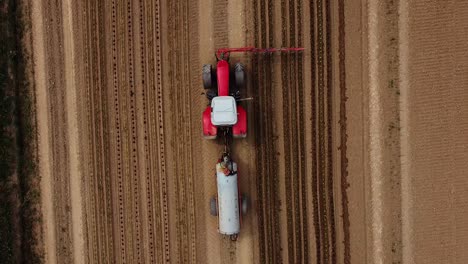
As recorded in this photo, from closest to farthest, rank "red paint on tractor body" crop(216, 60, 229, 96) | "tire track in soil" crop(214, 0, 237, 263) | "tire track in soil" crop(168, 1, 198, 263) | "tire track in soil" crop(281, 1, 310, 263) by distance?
"red paint on tractor body" crop(216, 60, 229, 96) → "tire track in soil" crop(281, 1, 310, 263) → "tire track in soil" crop(214, 0, 237, 263) → "tire track in soil" crop(168, 1, 198, 263)

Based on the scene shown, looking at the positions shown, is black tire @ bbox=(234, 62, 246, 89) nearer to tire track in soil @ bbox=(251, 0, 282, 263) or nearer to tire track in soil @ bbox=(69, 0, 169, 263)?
tire track in soil @ bbox=(251, 0, 282, 263)

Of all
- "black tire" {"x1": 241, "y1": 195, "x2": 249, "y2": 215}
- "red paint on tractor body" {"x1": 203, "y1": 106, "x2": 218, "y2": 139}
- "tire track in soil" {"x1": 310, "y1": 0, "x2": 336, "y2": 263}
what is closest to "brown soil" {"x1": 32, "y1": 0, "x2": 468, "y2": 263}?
"tire track in soil" {"x1": 310, "y1": 0, "x2": 336, "y2": 263}

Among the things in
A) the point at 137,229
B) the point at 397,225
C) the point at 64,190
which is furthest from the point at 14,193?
the point at 397,225

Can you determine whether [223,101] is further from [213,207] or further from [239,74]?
[213,207]

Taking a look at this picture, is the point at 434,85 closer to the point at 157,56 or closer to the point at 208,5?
the point at 208,5

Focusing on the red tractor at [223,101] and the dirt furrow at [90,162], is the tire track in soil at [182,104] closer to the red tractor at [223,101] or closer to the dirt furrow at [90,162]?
the red tractor at [223,101]

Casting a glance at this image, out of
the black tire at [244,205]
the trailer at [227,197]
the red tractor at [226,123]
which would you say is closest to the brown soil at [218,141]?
the black tire at [244,205]
